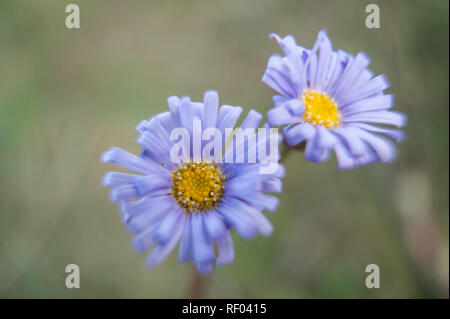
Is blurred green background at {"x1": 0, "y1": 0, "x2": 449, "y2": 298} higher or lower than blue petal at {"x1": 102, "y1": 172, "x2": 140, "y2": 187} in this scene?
higher

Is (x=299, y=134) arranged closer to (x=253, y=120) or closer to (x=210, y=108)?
(x=253, y=120)

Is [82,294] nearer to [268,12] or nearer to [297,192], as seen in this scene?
[297,192]

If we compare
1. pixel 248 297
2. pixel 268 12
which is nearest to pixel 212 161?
pixel 248 297

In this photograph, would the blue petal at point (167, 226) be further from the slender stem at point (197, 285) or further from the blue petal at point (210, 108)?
the slender stem at point (197, 285)

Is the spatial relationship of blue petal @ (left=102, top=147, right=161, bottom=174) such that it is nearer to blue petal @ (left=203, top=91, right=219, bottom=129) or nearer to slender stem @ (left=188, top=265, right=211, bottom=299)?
blue petal @ (left=203, top=91, right=219, bottom=129)

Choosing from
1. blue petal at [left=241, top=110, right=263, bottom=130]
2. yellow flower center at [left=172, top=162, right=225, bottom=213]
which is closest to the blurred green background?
yellow flower center at [left=172, top=162, right=225, bottom=213]

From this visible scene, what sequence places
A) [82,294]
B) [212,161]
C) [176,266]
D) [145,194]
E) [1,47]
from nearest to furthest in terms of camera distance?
[145,194] < [212,161] < [82,294] < [176,266] < [1,47]
